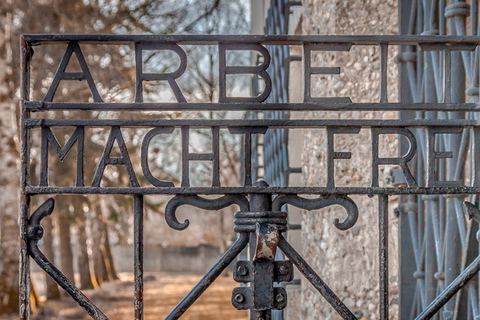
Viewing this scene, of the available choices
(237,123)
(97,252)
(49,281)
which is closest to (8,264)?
(49,281)

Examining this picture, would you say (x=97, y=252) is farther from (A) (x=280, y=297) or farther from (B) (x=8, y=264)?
(A) (x=280, y=297)

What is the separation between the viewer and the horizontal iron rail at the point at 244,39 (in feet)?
5.88

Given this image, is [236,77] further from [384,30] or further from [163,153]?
[384,30]

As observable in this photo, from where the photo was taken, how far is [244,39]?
5.93 feet

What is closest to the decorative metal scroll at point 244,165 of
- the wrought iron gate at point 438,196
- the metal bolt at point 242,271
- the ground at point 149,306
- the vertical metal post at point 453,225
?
the metal bolt at point 242,271

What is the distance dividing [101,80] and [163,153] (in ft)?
17.0

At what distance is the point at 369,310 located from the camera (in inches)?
130

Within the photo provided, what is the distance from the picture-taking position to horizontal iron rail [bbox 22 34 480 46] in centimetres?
179

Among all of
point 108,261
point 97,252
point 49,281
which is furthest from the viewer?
point 108,261

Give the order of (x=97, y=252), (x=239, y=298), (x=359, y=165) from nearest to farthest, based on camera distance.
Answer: (x=239, y=298)
(x=359, y=165)
(x=97, y=252)

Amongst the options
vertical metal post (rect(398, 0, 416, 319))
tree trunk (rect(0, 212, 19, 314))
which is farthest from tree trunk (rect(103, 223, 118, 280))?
vertical metal post (rect(398, 0, 416, 319))

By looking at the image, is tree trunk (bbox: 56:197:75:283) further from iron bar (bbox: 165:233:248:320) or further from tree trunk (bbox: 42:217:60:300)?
iron bar (bbox: 165:233:248:320)

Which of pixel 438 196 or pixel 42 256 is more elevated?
pixel 438 196

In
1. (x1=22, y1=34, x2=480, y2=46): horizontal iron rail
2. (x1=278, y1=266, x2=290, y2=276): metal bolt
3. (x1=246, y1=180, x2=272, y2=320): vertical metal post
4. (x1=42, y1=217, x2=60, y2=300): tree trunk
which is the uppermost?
(x1=22, y1=34, x2=480, y2=46): horizontal iron rail
